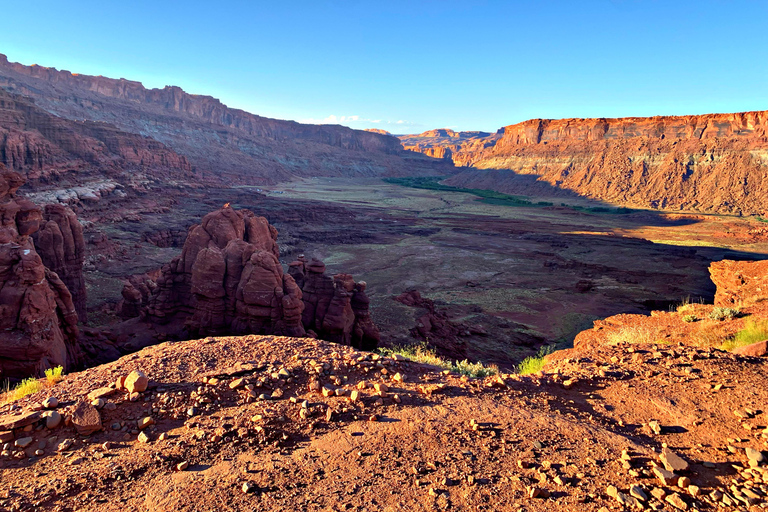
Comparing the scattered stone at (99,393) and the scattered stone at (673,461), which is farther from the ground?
the scattered stone at (673,461)

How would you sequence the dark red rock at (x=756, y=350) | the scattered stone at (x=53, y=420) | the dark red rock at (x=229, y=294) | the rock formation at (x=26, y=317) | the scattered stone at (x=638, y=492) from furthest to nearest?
the dark red rock at (x=229, y=294) < the rock formation at (x=26, y=317) < the dark red rock at (x=756, y=350) < the scattered stone at (x=53, y=420) < the scattered stone at (x=638, y=492)

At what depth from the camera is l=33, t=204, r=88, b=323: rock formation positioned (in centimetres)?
1817

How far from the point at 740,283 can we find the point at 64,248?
30007mm

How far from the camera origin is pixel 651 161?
99875 millimetres

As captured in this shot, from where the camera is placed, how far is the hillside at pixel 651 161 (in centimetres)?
8488

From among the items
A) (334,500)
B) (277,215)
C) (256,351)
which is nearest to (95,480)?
(334,500)

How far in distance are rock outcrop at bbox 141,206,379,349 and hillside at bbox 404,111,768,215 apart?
311ft

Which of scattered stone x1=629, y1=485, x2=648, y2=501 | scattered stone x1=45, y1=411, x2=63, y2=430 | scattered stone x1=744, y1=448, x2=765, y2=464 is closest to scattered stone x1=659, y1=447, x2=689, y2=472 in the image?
scattered stone x1=629, y1=485, x2=648, y2=501

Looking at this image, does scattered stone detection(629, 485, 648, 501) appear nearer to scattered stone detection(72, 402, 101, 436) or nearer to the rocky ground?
the rocky ground

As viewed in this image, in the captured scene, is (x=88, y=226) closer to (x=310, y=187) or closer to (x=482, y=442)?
(x=482, y=442)

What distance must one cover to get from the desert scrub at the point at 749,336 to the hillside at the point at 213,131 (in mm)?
102871

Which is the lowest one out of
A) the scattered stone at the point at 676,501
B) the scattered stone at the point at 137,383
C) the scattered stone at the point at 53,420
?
the scattered stone at the point at 53,420

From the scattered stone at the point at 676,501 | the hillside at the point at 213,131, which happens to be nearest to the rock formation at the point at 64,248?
the scattered stone at the point at 676,501

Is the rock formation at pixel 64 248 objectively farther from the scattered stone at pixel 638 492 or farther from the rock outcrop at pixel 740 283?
the rock outcrop at pixel 740 283
